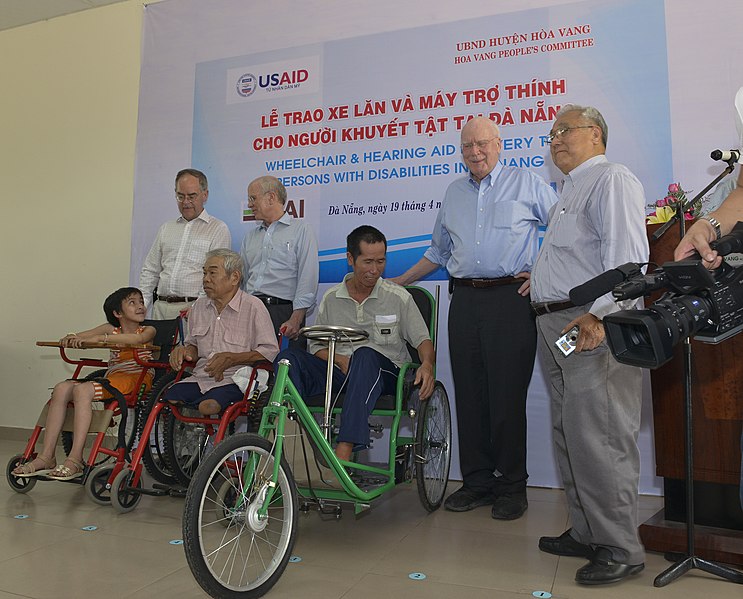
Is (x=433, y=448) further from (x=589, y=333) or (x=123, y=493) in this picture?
(x=123, y=493)

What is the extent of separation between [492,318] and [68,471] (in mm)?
2046

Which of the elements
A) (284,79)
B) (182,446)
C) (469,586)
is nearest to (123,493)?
(182,446)

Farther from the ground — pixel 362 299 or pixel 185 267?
pixel 185 267

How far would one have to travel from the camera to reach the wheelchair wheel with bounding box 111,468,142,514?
282 cm

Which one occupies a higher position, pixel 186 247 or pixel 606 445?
pixel 186 247

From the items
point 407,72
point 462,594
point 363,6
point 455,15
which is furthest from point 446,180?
point 462,594

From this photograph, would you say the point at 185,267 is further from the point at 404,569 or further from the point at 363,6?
the point at 404,569

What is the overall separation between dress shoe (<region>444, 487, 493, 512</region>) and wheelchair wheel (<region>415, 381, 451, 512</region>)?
0.07 meters

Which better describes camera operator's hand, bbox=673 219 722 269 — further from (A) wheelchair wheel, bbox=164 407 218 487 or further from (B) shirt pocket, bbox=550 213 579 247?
(A) wheelchair wheel, bbox=164 407 218 487

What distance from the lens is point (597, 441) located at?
6.73ft

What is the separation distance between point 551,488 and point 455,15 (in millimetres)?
2788

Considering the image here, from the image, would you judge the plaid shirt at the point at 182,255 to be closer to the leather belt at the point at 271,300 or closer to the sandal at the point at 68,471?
the leather belt at the point at 271,300

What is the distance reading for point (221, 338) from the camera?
10.1 feet

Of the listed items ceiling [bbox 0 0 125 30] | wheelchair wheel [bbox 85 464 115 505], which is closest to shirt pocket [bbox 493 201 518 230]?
wheelchair wheel [bbox 85 464 115 505]
